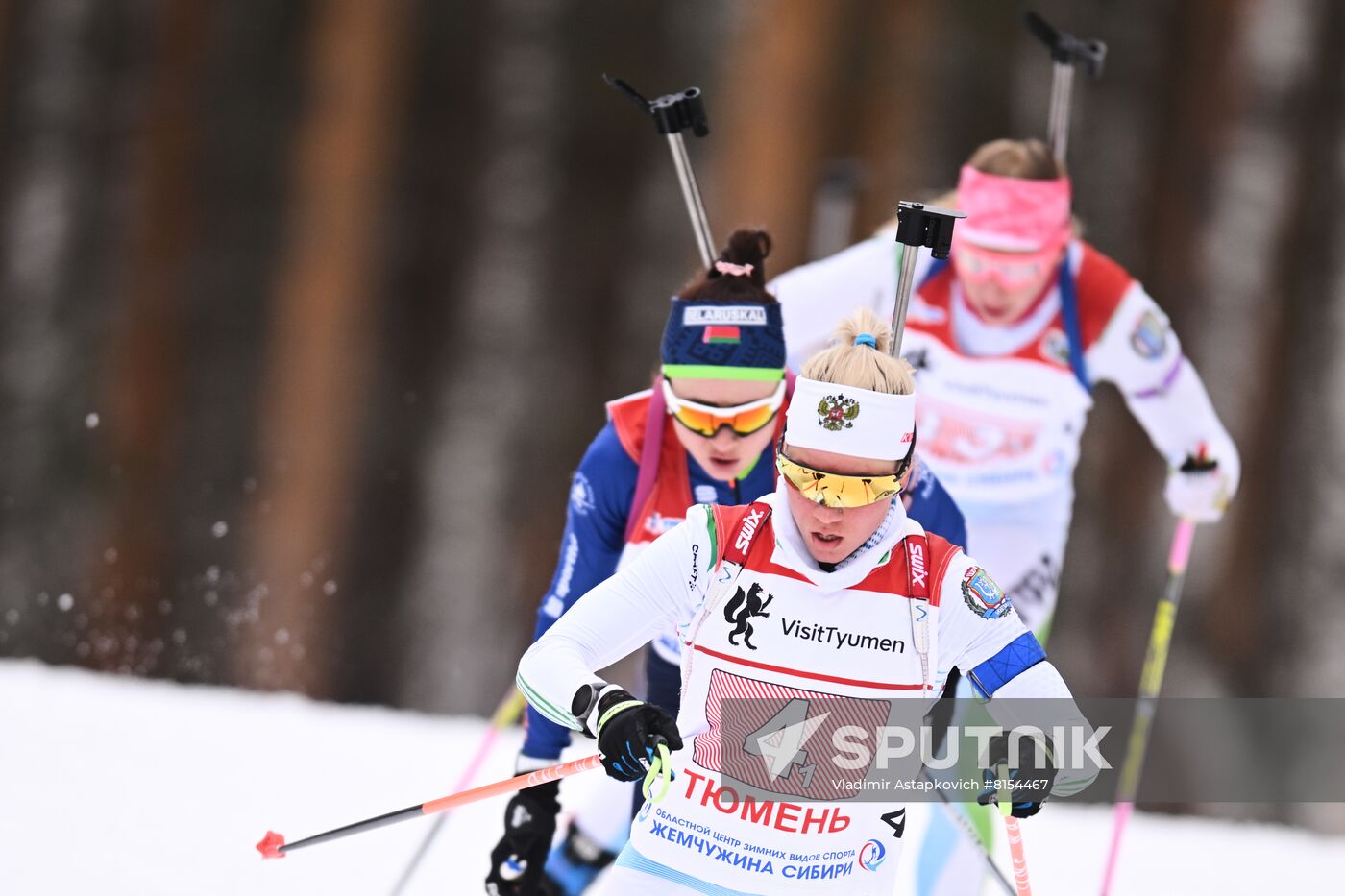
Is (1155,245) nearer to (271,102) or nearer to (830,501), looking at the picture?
(271,102)

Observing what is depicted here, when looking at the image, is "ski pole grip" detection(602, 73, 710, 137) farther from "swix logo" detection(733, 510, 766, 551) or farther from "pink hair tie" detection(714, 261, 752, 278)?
"swix logo" detection(733, 510, 766, 551)

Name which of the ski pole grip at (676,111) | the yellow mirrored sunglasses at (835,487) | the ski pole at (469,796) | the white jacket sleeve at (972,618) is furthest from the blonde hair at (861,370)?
the ski pole grip at (676,111)

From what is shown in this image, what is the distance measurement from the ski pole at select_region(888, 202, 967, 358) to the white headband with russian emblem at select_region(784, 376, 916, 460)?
0.38 meters

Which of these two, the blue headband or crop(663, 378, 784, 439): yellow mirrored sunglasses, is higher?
the blue headband

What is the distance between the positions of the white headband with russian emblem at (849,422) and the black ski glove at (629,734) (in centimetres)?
48

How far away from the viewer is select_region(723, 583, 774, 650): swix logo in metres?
2.42

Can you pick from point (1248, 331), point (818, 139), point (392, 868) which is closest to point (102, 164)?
point (818, 139)

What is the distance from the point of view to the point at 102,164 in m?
7.57

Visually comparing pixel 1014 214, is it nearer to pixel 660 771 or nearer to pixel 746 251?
pixel 746 251

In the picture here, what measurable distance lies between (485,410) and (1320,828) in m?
4.57

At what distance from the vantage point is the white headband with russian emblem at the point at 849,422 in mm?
2418

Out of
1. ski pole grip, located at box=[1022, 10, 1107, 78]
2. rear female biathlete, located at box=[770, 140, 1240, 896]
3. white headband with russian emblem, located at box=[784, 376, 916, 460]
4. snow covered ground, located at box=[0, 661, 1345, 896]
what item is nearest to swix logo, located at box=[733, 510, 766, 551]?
white headband with russian emblem, located at box=[784, 376, 916, 460]

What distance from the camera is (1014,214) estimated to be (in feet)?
12.6

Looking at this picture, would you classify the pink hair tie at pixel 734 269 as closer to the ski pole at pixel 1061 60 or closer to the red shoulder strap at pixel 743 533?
the red shoulder strap at pixel 743 533
